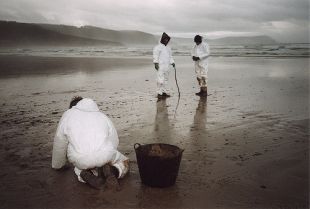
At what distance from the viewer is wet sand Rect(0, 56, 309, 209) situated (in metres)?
3.98

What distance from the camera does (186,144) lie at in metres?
5.91

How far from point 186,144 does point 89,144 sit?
237 centimetres

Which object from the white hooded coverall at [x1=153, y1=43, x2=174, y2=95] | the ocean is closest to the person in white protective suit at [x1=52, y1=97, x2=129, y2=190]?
the white hooded coverall at [x1=153, y1=43, x2=174, y2=95]

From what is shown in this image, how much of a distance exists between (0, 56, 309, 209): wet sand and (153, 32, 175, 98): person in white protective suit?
A: 22.2 inches

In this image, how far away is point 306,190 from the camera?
4223 mm

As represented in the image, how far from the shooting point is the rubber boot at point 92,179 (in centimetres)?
407

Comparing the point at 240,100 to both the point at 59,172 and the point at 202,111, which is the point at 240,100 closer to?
the point at 202,111

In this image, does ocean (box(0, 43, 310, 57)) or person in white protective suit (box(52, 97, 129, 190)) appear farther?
ocean (box(0, 43, 310, 57))

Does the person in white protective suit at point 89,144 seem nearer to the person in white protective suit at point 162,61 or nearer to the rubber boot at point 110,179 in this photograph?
the rubber boot at point 110,179

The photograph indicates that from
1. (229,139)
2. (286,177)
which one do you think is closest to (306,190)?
(286,177)

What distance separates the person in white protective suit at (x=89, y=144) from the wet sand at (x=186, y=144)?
0.66 ft

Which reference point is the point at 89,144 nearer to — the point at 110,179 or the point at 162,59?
the point at 110,179

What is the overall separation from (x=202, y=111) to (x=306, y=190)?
4418mm

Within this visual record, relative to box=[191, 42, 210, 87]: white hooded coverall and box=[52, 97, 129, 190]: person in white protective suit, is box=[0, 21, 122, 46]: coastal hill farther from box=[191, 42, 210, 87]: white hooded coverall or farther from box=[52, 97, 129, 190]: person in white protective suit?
box=[52, 97, 129, 190]: person in white protective suit
